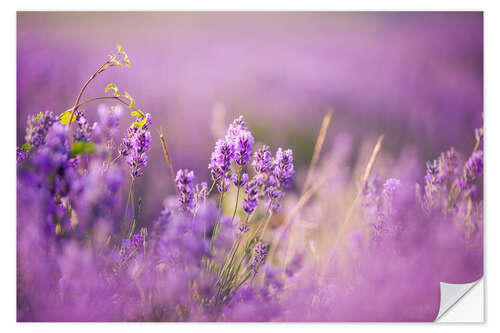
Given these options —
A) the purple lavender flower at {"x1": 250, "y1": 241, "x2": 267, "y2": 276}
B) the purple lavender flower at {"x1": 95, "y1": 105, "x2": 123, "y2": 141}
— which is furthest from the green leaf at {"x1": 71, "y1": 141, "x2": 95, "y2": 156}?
the purple lavender flower at {"x1": 250, "y1": 241, "x2": 267, "y2": 276}

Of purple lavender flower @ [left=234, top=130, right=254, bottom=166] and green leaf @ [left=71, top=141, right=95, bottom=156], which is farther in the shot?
purple lavender flower @ [left=234, top=130, right=254, bottom=166]

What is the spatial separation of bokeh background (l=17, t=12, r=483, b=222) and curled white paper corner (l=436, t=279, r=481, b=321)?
59cm

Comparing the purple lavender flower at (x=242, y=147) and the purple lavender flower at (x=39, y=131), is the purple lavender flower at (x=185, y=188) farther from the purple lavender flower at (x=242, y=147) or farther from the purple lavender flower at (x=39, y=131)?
the purple lavender flower at (x=39, y=131)

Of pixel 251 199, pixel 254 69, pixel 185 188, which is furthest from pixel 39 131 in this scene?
pixel 254 69

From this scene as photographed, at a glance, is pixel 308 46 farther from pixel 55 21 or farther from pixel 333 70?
pixel 55 21

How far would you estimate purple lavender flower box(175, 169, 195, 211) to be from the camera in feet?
4.66

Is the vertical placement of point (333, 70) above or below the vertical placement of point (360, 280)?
above

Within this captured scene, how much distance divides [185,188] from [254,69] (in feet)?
2.71

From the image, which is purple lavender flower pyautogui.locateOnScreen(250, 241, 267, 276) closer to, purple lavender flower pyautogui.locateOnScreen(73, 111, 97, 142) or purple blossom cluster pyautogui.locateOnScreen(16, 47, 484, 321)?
purple blossom cluster pyautogui.locateOnScreen(16, 47, 484, 321)

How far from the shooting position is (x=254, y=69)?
1989mm
